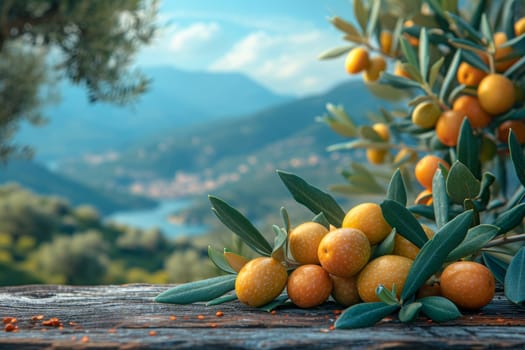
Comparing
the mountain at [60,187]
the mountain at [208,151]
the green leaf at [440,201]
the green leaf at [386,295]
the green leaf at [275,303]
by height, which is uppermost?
the mountain at [208,151]

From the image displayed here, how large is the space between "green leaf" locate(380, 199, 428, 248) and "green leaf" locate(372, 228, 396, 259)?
22 mm

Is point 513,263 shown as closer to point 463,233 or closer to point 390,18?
point 463,233

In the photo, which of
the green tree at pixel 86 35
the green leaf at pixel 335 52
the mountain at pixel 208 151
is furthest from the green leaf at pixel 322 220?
the mountain at pixel 208 151

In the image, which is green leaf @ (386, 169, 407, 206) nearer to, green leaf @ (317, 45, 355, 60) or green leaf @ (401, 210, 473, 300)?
green leaf @ (401, 210, 473, 300)

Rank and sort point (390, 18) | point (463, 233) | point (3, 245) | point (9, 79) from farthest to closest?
point (3, 245) → point (9, 79) → point (390, 18) → point (463, 233)

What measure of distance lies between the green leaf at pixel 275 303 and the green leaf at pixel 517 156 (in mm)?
591

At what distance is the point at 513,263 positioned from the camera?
1261 mm

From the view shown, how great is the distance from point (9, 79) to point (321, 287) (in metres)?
8.24

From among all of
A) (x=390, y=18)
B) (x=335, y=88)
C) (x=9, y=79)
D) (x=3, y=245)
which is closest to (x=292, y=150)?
(x=335, y=88)

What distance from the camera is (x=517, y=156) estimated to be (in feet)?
4.31

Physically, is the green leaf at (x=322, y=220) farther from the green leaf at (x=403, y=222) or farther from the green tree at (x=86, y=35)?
the green tree at (x=86, y=35)

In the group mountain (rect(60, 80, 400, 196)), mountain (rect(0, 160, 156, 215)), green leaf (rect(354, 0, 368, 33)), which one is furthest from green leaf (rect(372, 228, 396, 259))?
mountain (rect(60, 80, 400, 196))

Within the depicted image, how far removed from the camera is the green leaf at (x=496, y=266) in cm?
A: 135

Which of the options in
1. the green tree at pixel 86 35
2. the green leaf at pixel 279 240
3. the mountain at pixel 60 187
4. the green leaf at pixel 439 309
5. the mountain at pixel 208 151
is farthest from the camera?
the mountain at pixel 208 151
